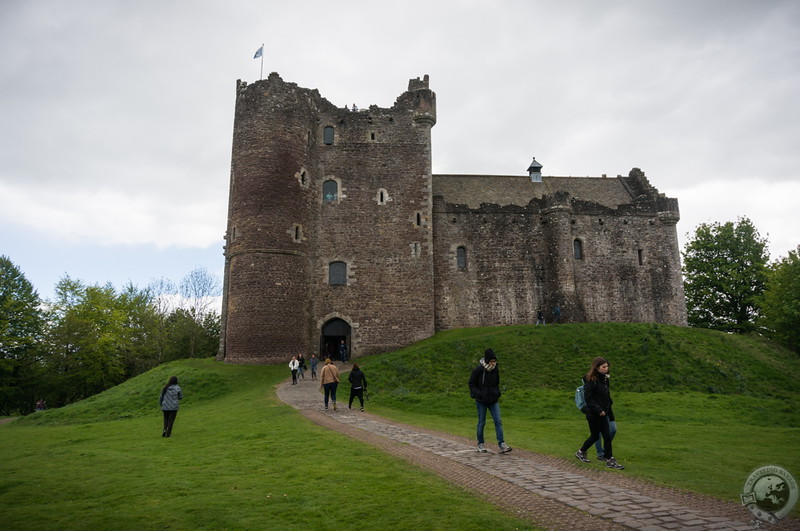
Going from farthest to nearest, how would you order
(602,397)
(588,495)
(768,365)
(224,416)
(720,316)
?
(720,316) → (768,365) → (224,416) → (602,397) → (588,495)

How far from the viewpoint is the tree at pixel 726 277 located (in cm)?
4622

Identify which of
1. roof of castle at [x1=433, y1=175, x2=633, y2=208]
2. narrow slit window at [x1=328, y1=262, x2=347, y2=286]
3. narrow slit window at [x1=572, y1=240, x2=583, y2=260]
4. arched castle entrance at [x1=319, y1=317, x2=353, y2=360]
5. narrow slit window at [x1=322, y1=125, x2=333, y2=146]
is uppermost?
narrow slit window at [x1=322, y1=125, x2=333, y2=146]

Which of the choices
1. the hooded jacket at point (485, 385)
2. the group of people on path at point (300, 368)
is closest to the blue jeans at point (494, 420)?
the hooded jacket at point (485, 385)

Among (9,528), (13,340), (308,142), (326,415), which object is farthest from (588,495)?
(13,340)

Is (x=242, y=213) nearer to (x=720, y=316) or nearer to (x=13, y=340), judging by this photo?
(x=13, y=340)

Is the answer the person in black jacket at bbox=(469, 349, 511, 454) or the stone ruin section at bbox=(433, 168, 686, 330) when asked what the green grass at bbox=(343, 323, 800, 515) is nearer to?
the person in black jacket at bbox=(469, 349, 511, 454)

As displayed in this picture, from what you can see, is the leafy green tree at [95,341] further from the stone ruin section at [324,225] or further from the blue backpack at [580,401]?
the blue backpack at [580,401]

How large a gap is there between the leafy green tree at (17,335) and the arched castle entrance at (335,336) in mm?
25184

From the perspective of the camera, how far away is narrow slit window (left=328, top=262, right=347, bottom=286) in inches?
1371

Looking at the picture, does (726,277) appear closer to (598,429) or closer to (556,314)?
(556,314)

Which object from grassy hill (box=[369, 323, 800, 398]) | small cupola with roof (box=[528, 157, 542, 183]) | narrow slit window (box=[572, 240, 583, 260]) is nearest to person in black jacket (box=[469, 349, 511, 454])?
grassy hill (box=[369, 323, 800, 398])

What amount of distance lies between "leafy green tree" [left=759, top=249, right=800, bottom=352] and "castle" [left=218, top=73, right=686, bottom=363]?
20.0 ft

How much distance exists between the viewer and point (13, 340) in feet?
133

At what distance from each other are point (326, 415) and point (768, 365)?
24963mm
